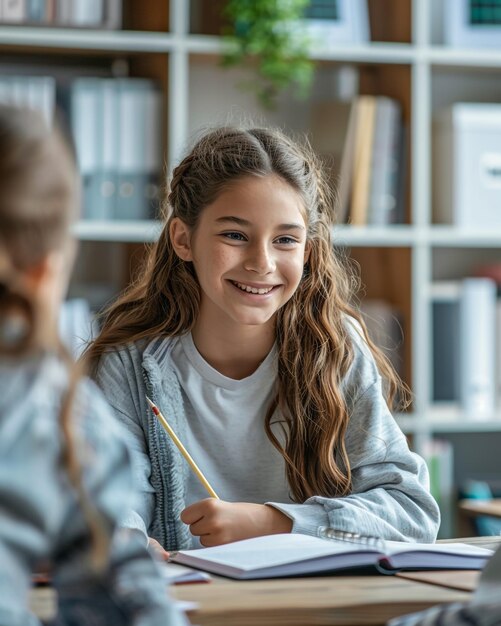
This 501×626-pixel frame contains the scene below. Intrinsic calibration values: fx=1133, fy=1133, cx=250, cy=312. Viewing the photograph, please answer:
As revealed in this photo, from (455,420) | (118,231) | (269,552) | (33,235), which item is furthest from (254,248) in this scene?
(455,420)

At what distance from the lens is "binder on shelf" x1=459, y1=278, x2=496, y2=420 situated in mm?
2889

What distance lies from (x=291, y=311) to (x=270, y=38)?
3.89 ft

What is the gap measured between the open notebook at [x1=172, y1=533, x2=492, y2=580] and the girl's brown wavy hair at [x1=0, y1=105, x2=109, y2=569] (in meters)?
0.33

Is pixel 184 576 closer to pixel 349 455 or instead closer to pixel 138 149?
pixel 349 455

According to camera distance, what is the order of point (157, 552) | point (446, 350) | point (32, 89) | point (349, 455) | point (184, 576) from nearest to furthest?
point (184, 576)
point (157, 552)
point (349, 455)
point (32, 89)
point (446, 350)

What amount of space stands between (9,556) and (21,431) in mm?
79

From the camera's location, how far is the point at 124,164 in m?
2.66

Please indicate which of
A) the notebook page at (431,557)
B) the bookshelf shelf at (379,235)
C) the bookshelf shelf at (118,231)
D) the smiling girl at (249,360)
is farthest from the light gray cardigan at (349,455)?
the bookshelf shelf at (379,235)

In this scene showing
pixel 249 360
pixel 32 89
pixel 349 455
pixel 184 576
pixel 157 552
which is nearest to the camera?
pixel 184 576

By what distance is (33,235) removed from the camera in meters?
0.74

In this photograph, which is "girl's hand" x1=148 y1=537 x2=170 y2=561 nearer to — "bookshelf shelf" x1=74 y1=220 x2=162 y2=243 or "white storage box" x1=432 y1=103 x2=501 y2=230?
"bookshelf shelf" x1=74 y1=220 x2=162 y2=243

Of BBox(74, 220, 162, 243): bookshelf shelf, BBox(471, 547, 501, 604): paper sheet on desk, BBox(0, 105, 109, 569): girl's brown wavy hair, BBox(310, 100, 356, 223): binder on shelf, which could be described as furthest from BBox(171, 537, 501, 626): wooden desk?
BBox(310, 100, 356, 223): binder on shelf

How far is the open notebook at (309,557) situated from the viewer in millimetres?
1058

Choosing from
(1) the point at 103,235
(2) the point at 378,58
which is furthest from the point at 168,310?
(2) the point at 378,58
